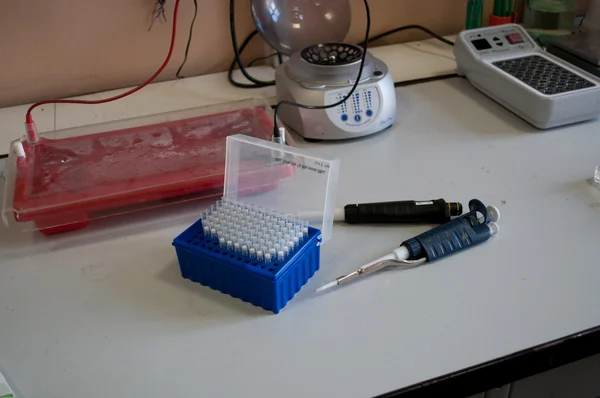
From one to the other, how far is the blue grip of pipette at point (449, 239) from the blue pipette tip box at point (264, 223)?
11cm

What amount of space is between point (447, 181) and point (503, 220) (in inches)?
4.2

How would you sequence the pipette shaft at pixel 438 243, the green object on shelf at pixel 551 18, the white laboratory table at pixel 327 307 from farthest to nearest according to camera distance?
the green object on shelf at pixel 551 18, the pipette shaft at pixel 438 243, the white laboratory table at pixel 327 307

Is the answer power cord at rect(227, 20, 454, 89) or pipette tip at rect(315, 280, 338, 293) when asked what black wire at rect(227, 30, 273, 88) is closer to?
power cord at rect(227, 20, 454, 89)

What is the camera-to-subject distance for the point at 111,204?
761 millimetres

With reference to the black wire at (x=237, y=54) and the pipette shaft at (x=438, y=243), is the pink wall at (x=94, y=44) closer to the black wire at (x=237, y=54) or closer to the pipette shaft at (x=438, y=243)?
the black wire at (x=237, y=54)

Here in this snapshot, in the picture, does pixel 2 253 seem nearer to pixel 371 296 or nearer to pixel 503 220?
pixel 371 296

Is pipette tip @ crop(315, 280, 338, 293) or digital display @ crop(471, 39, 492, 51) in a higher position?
digital display @ crop(471, 39, 492, 51)

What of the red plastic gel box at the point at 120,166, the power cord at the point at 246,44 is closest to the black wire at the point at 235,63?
the power cord at the point at 246,44

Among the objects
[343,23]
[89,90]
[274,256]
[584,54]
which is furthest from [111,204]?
[584,54]

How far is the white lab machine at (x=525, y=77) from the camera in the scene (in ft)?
2.99

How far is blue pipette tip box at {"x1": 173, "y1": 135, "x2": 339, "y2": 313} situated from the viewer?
63 cm

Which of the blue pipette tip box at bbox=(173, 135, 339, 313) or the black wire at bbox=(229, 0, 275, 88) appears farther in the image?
the black wire at bbox=(229, 0, 275, 88)

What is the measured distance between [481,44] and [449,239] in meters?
0.51

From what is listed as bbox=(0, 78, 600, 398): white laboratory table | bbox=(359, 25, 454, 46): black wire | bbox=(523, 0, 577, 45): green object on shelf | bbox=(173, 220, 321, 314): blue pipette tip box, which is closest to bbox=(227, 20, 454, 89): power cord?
bbox=(359, 25, 454, 46): black wire
